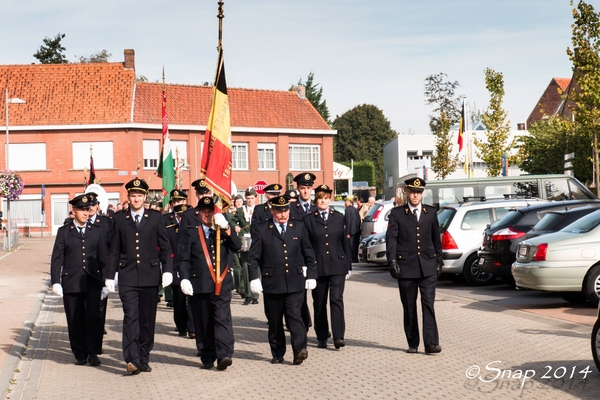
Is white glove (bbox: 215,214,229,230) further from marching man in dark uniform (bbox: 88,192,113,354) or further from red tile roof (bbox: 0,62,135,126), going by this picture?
red tile roof (bbox: 0,62,135,126)

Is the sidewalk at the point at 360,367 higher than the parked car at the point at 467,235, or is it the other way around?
the parked car at the point at 467,235

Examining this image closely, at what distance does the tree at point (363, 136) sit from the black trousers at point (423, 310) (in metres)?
84.0

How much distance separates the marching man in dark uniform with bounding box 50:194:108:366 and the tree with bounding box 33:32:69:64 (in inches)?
2829

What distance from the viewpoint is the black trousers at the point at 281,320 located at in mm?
9234

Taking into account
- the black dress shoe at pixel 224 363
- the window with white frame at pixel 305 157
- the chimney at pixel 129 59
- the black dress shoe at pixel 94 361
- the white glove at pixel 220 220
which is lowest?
the black dress shoe at pixel 94 361

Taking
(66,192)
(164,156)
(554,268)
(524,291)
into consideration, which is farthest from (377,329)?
(66,192)

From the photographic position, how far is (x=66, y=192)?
5041cm

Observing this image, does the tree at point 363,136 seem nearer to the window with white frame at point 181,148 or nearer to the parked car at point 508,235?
the window with white frame at point 181,148

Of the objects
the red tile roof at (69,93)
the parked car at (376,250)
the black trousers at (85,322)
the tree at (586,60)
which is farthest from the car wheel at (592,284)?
the red tile roof at (69,93)

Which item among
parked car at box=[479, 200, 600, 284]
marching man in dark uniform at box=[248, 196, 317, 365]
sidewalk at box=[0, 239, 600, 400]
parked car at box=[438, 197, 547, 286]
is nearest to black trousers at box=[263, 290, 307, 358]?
marching man in dark uniform at box=[248, 196, 317, 365]

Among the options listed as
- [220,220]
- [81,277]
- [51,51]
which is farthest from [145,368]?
[51,51]

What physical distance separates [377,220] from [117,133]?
30.3 m

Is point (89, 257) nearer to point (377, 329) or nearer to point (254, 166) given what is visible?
point (377, 329)

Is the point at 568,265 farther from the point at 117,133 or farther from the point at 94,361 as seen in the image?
the point at 117,133
